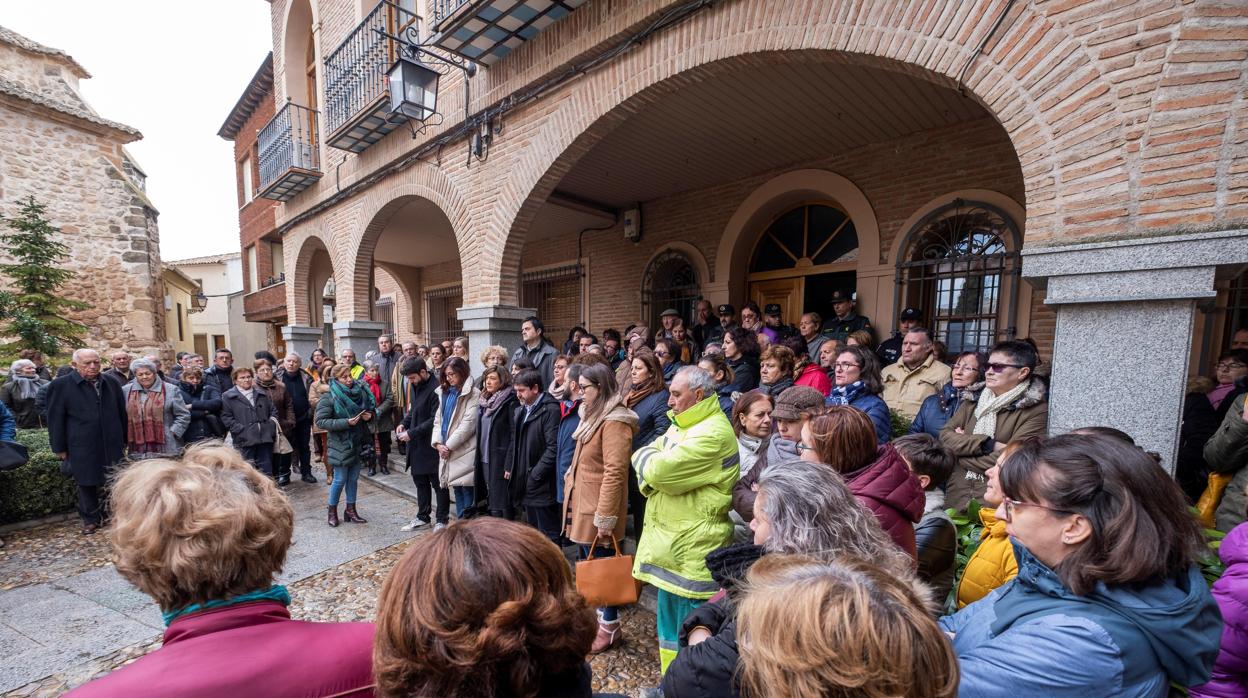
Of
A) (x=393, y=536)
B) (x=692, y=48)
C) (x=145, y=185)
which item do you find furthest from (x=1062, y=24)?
(x=145, y=185)

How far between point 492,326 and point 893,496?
502 cm

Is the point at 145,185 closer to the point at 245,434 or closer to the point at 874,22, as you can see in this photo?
the point at 245,434

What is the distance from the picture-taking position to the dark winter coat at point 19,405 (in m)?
6.40

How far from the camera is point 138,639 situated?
9.71 ft

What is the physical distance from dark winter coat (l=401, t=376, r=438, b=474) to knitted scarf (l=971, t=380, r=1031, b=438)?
4090 millimetres

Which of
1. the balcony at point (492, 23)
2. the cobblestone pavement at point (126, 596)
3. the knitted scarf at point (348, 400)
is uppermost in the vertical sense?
the balcony at point (492, 23)

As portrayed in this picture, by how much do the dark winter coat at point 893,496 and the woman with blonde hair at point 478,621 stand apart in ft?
3.98

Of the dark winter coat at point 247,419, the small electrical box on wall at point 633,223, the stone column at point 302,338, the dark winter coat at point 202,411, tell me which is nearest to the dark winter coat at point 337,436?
the dark winter coat at point 247,419

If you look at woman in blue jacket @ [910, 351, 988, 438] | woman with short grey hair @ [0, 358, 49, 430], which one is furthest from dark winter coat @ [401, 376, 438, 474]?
woman with short grey hair @ [0, 358, 49, 430]

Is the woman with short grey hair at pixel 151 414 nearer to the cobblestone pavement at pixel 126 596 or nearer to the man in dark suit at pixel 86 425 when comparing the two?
the man in dark suit at pixel 86 425

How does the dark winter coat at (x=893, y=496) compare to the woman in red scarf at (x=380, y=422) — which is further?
the woman in red scarf at (x=380, y=422)

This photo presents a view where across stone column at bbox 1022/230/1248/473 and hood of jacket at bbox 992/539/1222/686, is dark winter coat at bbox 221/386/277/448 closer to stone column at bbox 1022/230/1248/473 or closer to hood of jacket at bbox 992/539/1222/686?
hood of jacket at bbox 992/539/1222/686

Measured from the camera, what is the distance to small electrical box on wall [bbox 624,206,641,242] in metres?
8.17

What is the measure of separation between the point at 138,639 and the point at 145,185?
66.2 ft
